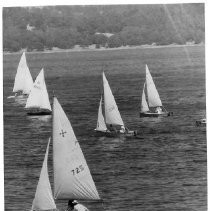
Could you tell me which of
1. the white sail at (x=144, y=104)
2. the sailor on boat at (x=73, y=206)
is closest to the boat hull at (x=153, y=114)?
the white sail at (x=144, y=104)

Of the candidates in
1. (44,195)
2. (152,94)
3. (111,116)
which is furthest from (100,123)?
(44,195)

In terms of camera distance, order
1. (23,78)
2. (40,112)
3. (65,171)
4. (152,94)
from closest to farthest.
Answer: (65,171) → (23,78) → (40,112) → (152,94)

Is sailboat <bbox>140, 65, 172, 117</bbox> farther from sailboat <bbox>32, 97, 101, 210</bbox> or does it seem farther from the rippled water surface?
sailboat <bbox>32, 97, 101, 210</bbox>

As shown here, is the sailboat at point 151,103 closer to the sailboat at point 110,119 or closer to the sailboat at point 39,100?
the sailboat at point 110,119

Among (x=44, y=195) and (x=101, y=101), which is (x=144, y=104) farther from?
(x=44, y=195)

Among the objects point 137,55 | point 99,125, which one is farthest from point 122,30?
point 99,125

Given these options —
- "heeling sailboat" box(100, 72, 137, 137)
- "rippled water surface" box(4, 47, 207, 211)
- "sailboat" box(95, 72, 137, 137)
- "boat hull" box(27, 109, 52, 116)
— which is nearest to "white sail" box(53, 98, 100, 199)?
"rippled water surface" box(4, 47, 207, 211)

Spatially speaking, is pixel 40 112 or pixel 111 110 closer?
pixel 40 112
